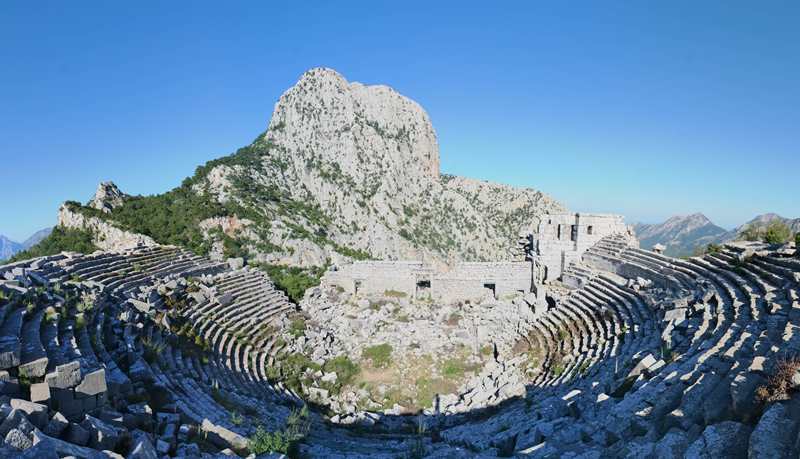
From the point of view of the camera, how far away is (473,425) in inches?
460

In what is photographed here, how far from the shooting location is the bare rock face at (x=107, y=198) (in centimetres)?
3698

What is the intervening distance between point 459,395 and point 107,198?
3904 cm

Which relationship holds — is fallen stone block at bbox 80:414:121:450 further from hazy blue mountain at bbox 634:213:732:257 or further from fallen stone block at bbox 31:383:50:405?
hazy blue mountain at bbox 634:213:732:257

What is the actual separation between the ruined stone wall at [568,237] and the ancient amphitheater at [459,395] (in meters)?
1.30

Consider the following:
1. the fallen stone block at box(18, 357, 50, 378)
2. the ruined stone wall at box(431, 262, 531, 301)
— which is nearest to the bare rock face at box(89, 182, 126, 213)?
the ruined stone wall at box(431, 262, 531, 301)

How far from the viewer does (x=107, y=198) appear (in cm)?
3841

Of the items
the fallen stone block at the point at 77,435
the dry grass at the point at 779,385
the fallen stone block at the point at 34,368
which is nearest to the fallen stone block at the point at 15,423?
the fallen stone block at the point at 77,435

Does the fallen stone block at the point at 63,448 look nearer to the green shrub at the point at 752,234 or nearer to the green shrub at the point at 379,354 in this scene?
the green shrub at the point at 379,354

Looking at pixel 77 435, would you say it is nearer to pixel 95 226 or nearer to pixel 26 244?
pixel 95 226

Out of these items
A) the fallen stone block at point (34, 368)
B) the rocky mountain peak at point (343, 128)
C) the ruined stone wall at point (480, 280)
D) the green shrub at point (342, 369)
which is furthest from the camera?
the rocky mountain peak at point (343, 128)

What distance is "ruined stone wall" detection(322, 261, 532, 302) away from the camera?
2200cm

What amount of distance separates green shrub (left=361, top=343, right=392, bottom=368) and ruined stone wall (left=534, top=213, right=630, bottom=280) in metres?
9.79

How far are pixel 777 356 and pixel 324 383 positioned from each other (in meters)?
13.6

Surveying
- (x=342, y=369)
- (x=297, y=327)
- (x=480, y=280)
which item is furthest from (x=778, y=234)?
(x=297, y=327)
